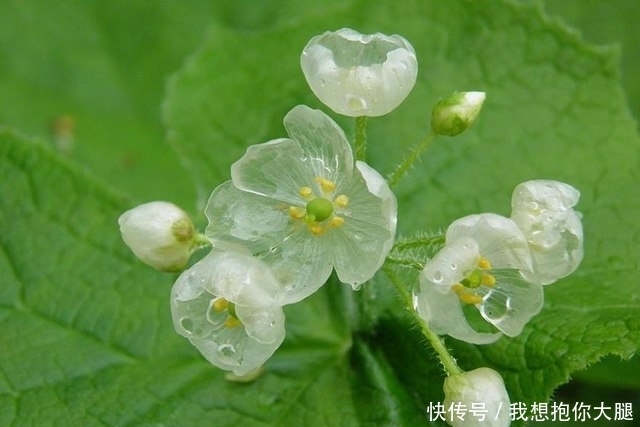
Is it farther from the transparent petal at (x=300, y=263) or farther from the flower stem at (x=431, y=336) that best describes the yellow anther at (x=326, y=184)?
the flower stem at (x=431, y=336)

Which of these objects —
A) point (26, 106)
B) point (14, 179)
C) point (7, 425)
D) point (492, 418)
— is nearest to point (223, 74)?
point (14, 179)

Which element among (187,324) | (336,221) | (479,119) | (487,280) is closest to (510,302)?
(487,280)

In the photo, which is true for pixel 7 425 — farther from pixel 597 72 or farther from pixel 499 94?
pixel 597 72

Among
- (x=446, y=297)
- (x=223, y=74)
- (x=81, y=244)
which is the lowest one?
(x=81, y=244)

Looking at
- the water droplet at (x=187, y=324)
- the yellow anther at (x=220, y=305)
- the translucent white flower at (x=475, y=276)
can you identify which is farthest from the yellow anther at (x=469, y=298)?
the water droplet at (x=187, y=324)

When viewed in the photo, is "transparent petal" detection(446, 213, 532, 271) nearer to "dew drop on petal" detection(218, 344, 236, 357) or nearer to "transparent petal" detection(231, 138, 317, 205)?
"transparent petal" detection(231, 138, 317, 205)

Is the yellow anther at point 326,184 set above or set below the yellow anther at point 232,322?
above
